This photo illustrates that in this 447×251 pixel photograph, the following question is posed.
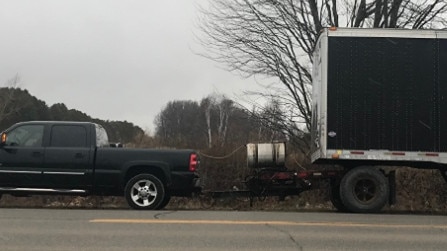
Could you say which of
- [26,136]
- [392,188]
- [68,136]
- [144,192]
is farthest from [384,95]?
[26,136]

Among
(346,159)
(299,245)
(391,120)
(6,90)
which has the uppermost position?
(6,90)

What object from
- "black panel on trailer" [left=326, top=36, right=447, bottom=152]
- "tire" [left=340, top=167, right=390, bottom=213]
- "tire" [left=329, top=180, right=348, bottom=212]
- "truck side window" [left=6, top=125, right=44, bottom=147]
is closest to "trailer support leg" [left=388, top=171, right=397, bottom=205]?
"tire" [left=340, top=167, right=390, bottom=213]

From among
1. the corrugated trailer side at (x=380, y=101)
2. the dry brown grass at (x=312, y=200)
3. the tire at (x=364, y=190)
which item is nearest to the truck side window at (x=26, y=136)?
the dry brown grass at (x=312, y=200)

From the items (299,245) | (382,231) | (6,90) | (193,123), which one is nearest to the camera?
(299,245)

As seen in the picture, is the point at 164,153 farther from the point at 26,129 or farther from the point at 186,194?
the point at 26,129

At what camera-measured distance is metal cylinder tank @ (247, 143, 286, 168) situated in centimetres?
1334

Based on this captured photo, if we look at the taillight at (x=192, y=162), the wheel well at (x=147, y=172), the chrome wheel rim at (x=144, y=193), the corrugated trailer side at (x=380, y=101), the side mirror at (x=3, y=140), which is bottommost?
the chrome wheel rim at (x=144, y=193)

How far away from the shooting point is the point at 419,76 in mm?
12031

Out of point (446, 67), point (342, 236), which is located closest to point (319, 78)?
point (446, 67)

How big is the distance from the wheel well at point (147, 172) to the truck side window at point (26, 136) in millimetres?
2085

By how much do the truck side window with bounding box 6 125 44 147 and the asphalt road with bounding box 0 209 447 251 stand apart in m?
1.88

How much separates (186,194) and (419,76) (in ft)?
18.6

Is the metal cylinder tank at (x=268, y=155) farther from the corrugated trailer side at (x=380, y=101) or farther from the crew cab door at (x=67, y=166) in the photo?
the crew cab door at (x=67, y=166)

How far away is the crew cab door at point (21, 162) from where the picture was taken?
12.2 m
